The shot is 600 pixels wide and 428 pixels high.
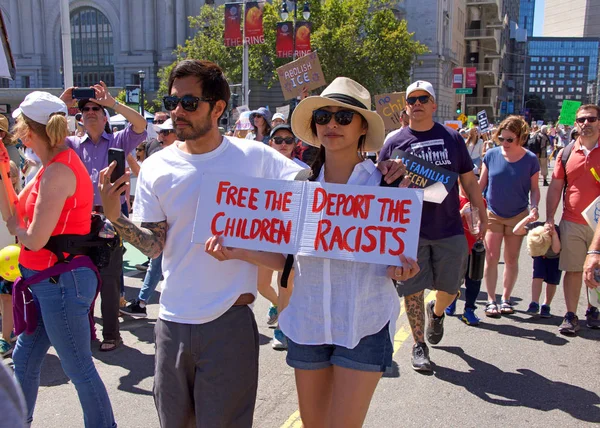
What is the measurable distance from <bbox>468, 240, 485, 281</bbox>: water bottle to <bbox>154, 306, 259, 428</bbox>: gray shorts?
11.5 feet

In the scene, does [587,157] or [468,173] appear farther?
[587,157]

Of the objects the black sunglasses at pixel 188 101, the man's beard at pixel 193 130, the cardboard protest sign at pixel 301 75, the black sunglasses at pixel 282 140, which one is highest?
the cardboard protest sign at pixel 301 75

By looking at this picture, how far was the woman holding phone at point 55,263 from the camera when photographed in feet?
10.1

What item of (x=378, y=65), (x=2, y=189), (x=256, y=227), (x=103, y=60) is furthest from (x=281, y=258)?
(x=103, y=60)

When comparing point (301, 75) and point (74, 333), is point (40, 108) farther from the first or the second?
point (301, 75)

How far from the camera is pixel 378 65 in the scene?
4119 centimetres

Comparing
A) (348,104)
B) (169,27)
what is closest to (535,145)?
(348,104)

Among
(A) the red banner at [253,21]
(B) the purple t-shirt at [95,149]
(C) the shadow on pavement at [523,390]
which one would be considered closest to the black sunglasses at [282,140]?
(B) the purple t-shirt at [95,149]

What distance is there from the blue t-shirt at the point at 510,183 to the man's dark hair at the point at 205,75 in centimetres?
426

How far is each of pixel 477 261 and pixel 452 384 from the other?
1.47 metres

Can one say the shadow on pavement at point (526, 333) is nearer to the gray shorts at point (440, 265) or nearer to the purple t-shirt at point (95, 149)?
the gray shorts at point (440, 265)

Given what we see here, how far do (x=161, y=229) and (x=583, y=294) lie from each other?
19.3 ft

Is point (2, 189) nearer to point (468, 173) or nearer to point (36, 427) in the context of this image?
point (36, 427)

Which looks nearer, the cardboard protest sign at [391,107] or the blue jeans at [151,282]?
the blue jeans at [151,282]
